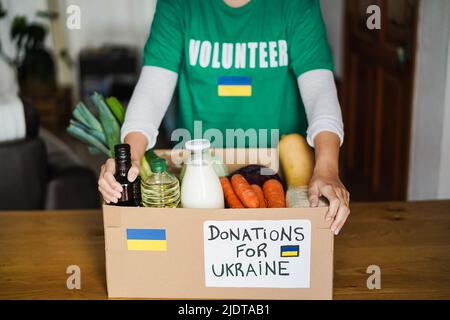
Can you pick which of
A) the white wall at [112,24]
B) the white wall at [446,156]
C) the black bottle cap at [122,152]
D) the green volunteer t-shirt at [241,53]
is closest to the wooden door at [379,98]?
the white wall at [446,156]

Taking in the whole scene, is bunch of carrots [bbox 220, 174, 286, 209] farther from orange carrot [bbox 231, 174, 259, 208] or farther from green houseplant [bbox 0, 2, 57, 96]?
green houseplant [bbox 0, 2, 57, 96]

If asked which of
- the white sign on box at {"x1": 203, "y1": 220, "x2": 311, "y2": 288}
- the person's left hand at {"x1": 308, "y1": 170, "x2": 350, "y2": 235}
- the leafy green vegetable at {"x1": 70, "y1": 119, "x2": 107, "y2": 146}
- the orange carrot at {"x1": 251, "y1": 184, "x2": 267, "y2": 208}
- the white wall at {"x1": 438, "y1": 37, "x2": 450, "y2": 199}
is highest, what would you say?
the leafy green vegetable at {"x1": 70, "y1": 119, "x2": 107, "y2": 146}

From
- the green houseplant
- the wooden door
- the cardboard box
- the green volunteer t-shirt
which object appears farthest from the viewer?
the green houseplant

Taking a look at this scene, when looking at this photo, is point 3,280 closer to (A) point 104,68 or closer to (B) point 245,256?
(B) point 245,256

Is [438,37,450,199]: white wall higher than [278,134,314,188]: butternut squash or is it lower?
lower

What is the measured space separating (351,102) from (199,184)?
2768 mm

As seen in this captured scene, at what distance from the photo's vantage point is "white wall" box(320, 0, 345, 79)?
3.96 metres

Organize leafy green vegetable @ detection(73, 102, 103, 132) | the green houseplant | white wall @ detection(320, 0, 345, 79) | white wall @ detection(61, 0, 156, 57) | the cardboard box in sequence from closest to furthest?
the cardboard box
leafy green vegetable @ detection(73, 102, 103, 132)
white wall @ detection(320, 0, 345, 79)
the green houseplant
white wall @ detection(61, 0, 156, 57)

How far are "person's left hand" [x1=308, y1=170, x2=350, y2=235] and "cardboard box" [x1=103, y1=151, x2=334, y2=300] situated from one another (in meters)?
0.02

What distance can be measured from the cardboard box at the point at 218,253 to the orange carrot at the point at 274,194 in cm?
12

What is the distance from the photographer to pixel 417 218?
1461mm

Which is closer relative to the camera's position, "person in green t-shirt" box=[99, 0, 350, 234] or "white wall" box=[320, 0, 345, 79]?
"person in green t-shirt" box=[99, 0, 350, 234]

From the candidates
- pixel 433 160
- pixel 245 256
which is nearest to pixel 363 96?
pixel 433 160

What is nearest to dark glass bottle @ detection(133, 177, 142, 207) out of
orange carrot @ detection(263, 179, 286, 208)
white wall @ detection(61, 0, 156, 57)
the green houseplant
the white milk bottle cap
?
the white milk bottle cap
